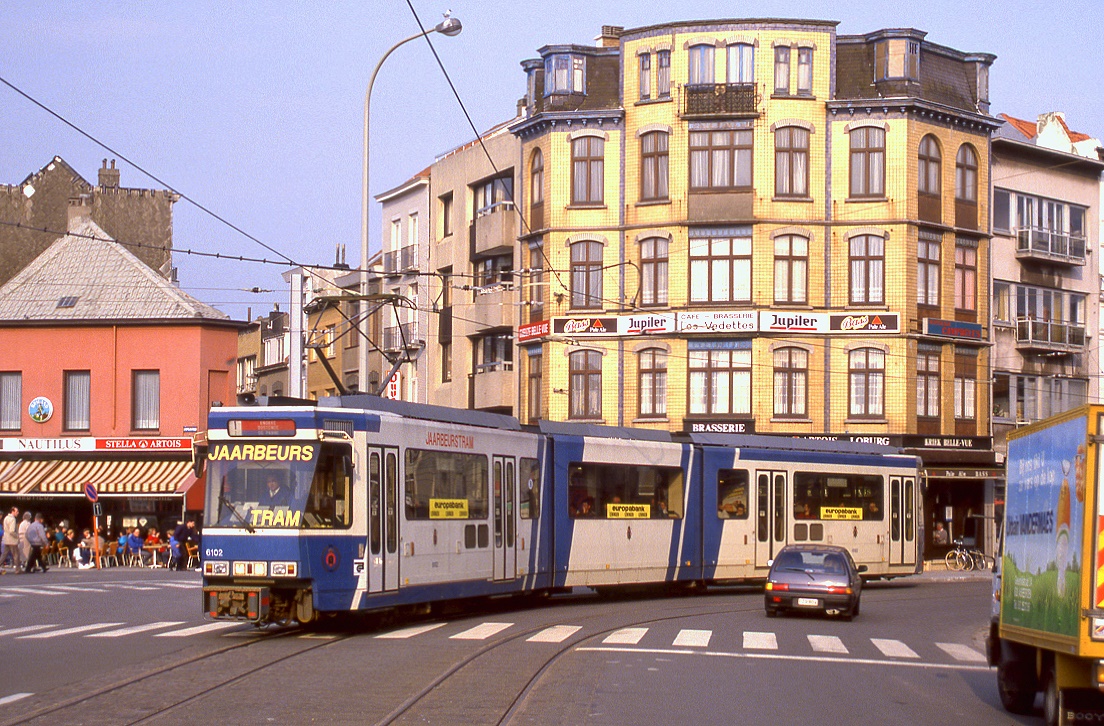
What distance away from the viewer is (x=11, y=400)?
50469mm

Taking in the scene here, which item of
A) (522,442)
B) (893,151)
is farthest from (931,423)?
(522,442)

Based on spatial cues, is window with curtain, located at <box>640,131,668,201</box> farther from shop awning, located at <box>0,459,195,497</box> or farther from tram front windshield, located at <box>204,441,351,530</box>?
tram front windshield, located at <box>204,441,351,530</box>

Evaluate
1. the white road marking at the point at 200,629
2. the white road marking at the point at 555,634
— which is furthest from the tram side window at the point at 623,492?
the white road marking at the point at 200,629

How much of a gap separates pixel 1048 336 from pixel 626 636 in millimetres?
34295

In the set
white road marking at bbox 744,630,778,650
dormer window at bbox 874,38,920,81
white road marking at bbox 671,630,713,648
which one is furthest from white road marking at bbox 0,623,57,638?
dormer window at bbox 874,38,920,81

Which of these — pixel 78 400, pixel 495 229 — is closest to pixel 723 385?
pixel 495 229

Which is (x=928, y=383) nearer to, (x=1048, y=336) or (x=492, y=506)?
(x=1048, y=336)

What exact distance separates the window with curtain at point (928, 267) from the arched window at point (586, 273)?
9623 millimetres

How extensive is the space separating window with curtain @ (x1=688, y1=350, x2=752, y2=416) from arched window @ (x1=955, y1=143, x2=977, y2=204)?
29.5 feet

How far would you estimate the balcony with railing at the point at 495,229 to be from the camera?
49438mm

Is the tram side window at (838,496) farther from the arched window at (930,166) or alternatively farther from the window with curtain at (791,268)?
the arched window at (930,166)

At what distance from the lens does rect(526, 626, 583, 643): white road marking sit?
2003cm

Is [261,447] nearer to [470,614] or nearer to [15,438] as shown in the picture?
[470,614]

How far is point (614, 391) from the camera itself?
1812 inches
